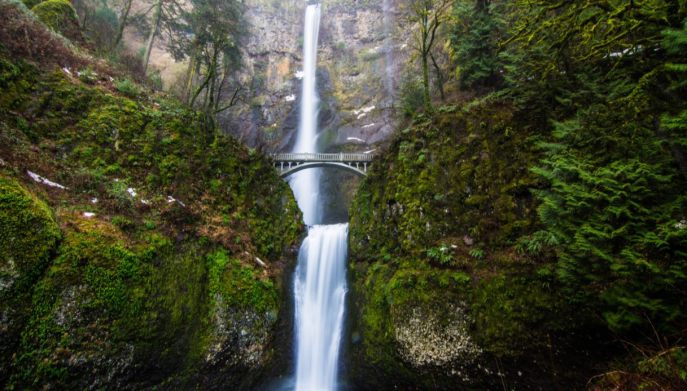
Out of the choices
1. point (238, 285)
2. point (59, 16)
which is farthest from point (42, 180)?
point (59, 16)

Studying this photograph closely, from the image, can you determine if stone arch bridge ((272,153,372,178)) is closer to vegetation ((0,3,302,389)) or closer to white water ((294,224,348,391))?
white water ((294,224,348,391))

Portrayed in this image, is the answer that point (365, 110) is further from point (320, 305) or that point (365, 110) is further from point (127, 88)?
point (127, 88)

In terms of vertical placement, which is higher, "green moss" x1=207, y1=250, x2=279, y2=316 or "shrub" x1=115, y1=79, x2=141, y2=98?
"shrub" x1=115, y1=79, x2=141, y2=98

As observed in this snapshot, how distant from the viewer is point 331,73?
119 feet

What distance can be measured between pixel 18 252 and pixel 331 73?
34.9 m

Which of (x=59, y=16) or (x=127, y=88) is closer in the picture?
(x=127, y=88)

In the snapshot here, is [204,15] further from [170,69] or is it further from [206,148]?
[170,69]

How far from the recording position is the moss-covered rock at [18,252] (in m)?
5.16

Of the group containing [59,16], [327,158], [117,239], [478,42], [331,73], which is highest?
[331,73]

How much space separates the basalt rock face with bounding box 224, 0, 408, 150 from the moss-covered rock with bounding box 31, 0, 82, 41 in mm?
14214

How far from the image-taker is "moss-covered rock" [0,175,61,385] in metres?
5.16

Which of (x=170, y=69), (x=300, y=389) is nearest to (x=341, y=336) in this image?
(x=300, y=389)

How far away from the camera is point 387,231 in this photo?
11.9 m

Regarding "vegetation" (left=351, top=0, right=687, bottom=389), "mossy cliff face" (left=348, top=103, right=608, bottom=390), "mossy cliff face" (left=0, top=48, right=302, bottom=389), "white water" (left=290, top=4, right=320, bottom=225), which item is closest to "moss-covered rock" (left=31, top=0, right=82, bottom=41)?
"mossy cliff face" (left=0, top=48, right=302, bottom=389)
